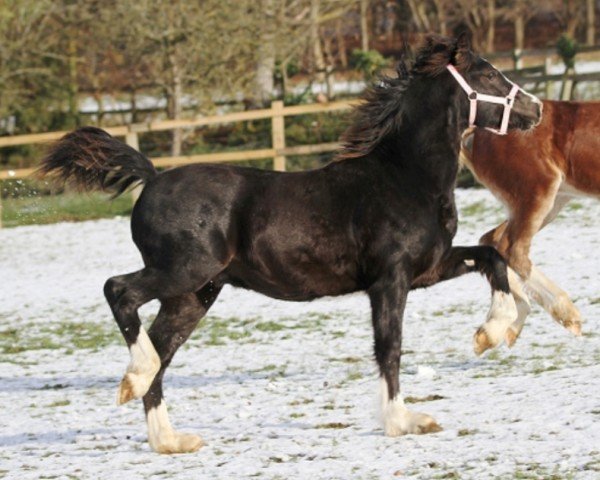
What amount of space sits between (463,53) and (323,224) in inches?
43.7

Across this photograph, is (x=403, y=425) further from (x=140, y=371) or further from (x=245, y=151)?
Result: (x=245, y=151)

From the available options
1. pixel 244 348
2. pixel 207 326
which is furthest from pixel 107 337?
pixel 244 348

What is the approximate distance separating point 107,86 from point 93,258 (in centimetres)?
1038

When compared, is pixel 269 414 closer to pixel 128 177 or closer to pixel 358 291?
pixel 358 291

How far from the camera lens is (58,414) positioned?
22.8 feet

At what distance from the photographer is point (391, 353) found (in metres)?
5.73

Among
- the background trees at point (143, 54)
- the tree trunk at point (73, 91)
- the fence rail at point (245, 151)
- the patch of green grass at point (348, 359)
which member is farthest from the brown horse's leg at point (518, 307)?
the tree trunk at point (73, 91)

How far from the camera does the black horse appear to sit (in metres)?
5.75

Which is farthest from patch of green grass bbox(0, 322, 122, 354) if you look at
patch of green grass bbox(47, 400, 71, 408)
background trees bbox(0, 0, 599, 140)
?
background trees bbox(0, 0, 599, 140)

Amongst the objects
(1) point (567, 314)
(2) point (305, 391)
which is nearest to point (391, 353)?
(2) point (305, 391)

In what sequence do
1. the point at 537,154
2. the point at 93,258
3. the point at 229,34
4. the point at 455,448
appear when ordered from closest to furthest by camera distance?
the point at 455,448 → the point at 537,154 → the point at 93,258 → the point at 229,34

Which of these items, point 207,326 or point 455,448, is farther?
point 207,326

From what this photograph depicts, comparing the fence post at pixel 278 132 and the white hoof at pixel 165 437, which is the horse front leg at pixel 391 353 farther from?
the fence post at pixel 278 132

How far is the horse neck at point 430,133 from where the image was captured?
5.99 meters
